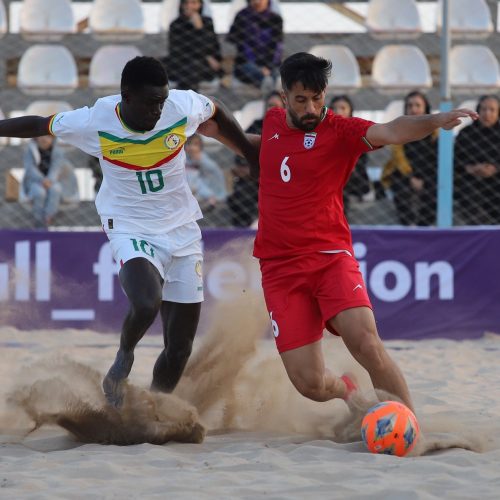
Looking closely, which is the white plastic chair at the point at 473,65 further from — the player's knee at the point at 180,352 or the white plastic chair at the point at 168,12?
the player's knee at the point at 180,352

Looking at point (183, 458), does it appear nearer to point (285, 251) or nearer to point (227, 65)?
point (285, 251)

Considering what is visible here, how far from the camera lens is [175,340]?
5645 millimetres

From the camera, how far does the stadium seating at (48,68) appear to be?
460 inches

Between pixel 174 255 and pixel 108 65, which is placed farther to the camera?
pixel 108 65

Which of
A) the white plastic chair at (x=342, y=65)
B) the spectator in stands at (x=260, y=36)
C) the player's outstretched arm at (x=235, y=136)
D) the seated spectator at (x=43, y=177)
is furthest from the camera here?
the white plastic chair at (x=342, y=65)

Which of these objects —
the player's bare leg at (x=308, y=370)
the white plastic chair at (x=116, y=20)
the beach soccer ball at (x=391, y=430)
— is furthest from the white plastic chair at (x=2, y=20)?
the beach soccer ball at (x=391, y=430)

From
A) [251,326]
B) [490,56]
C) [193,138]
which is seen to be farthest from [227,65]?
[251,326]

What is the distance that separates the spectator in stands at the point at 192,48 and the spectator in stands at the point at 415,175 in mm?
2273

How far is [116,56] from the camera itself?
1177 cm

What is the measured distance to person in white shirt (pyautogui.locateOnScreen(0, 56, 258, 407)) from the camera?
17.3 ft

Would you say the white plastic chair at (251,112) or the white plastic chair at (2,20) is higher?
the white plastic chair at (2,20)

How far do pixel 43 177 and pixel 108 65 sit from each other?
204 cm

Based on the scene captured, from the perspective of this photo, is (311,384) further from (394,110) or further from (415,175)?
(394,110)

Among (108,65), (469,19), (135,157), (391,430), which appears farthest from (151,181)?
(469,19)
